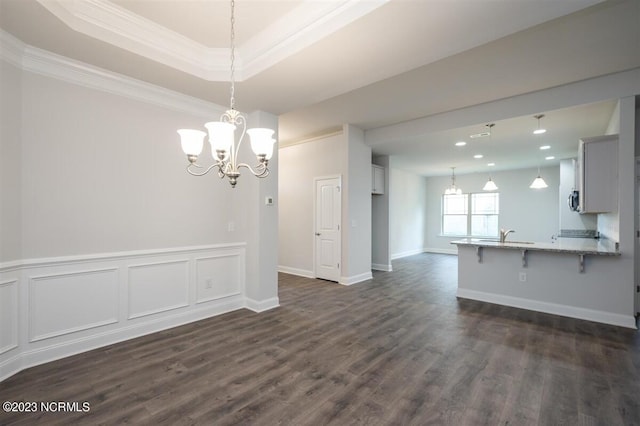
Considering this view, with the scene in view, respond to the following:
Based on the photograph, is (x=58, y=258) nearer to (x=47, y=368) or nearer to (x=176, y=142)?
(x=47, y=368)

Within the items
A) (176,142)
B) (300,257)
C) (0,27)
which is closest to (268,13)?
(176,142)

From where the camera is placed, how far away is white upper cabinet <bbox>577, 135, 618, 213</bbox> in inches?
148

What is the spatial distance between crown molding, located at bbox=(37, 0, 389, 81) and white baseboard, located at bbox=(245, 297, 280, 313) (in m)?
2.89

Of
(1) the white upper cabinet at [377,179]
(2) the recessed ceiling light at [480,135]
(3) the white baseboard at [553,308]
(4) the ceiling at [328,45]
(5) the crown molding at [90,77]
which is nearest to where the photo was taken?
(4) the ceiling at [328,45]

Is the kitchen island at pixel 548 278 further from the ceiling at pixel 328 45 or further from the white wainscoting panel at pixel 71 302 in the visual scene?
the white wainscoting panel at pixel 71 302

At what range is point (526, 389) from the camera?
2.30 m

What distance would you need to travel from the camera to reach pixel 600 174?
12.6ft

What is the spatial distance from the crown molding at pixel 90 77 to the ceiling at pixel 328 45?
10 cm

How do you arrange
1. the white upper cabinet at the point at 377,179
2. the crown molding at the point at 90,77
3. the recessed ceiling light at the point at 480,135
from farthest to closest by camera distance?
the white upper cabinet at the point at 377,179 < the recessed ceiling light at the point at 480,135 < the crown molding at the point at 90,77

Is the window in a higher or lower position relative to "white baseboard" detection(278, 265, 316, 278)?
higher

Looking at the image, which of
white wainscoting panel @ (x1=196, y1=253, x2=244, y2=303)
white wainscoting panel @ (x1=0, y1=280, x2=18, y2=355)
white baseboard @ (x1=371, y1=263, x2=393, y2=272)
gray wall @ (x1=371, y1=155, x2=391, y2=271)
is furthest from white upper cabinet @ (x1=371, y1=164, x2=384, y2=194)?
white wainscoting panel @ (x1=0, y1=280, x2=18, y2=355)

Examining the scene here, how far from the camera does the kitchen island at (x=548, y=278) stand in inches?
146

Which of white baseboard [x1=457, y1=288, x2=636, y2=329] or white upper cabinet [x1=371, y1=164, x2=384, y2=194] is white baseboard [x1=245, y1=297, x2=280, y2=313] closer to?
white baseboard [x1=457, y1=288, x2=636, y2=329]

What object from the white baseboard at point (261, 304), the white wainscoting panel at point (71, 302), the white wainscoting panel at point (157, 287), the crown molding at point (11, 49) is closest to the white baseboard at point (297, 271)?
the white baseboard at point (261, 304)
